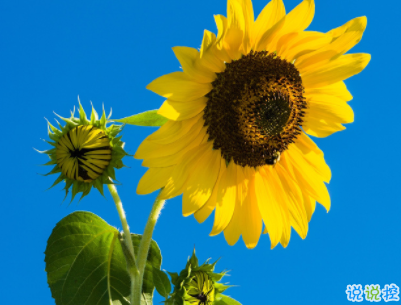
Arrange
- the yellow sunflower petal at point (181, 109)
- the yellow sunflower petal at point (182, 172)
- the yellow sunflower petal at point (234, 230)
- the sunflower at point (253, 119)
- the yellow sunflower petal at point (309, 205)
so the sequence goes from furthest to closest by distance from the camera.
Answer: the yellow sunflower petal at point (309, 205), the yellow sunflower petal at point (234, 230), the yellow sunflower petal at point (182, 172), the sunflower at point (253, 119), the yellow sunflower petal at point (181, 109)

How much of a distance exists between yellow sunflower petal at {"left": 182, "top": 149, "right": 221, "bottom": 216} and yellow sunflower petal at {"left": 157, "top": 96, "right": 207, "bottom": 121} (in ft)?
1.27

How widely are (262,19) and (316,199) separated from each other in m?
1.43

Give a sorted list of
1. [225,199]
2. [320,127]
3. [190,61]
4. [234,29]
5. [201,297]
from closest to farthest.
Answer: [190,61]
[234,29]
[201,297]
[225,199]
[320,127]

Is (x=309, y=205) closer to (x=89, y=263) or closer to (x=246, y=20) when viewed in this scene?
(x=246, y=20)

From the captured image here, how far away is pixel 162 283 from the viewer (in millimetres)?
3854

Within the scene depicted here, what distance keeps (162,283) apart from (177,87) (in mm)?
1542

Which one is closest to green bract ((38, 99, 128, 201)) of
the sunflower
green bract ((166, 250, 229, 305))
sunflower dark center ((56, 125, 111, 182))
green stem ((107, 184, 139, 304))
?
sunflower dark center ((56, 125, 111, 182))

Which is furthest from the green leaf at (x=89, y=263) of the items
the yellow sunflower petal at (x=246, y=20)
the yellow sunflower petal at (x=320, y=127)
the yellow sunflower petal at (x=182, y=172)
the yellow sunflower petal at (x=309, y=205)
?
the yellow sunflower petal at (x=246, y=20)

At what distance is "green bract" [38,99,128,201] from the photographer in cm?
342

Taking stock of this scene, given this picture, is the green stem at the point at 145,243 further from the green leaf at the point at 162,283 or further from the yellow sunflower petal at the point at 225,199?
the yellow sunflower petal at the point at 225,199

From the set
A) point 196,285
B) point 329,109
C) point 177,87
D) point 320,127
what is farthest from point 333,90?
point 196,285

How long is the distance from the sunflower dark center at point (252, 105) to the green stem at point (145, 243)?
24.8 inches

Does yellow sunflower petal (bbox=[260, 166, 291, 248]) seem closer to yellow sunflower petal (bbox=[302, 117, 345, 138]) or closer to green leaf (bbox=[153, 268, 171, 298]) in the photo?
yellow sunflower petal (bbox=[302, 117, 345, 138])

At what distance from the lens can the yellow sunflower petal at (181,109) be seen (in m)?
3.17
